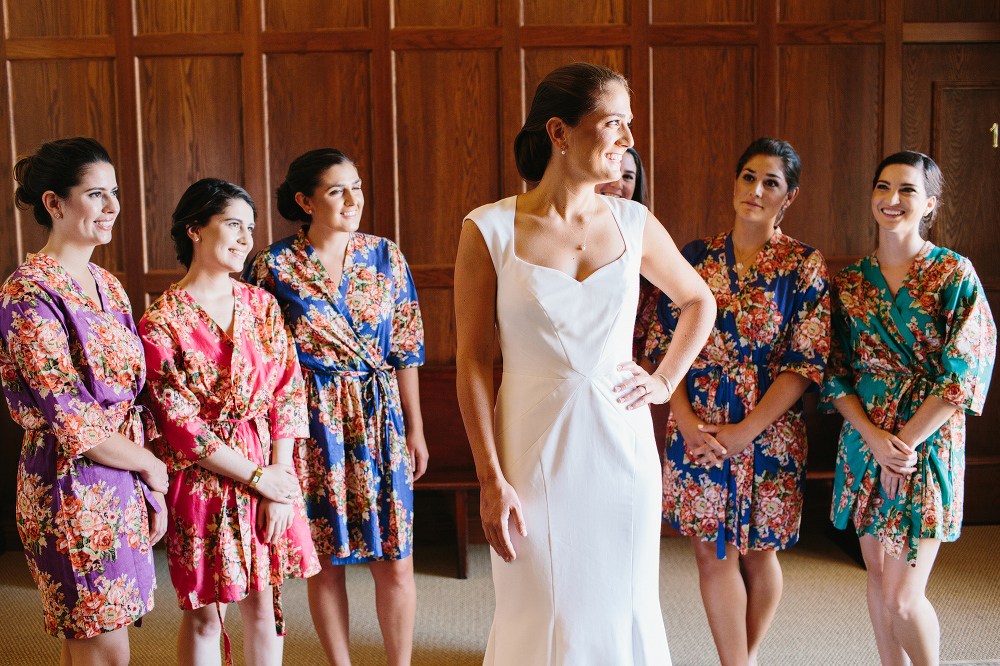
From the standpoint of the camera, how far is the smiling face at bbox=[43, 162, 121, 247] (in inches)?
67.6

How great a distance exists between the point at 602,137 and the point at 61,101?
3111mm

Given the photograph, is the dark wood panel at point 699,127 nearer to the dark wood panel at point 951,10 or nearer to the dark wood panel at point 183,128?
the dark wood panel at point 951,10

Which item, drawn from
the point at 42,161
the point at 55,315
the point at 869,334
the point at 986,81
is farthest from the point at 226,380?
the point at 986,81

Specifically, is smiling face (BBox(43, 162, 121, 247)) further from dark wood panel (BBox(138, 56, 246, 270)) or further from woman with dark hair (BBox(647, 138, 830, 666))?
dark wood panel (BBox(138, 56, 246, 270))

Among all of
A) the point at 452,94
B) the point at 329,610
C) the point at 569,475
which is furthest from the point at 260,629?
the point at 452,94

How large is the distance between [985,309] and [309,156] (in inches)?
74.0

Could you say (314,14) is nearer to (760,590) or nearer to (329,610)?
(329,610)

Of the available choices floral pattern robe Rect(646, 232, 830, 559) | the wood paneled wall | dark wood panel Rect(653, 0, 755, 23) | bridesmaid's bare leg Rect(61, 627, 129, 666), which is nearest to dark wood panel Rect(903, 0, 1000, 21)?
the wood paneled wall

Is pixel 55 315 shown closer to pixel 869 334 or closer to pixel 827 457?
pixel 869 334

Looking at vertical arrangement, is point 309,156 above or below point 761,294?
above

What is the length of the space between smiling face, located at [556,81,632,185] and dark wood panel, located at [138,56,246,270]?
246cm

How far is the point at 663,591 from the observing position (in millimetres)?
3021

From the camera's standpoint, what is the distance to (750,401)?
2076mm

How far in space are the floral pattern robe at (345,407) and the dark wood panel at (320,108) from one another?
145cm
